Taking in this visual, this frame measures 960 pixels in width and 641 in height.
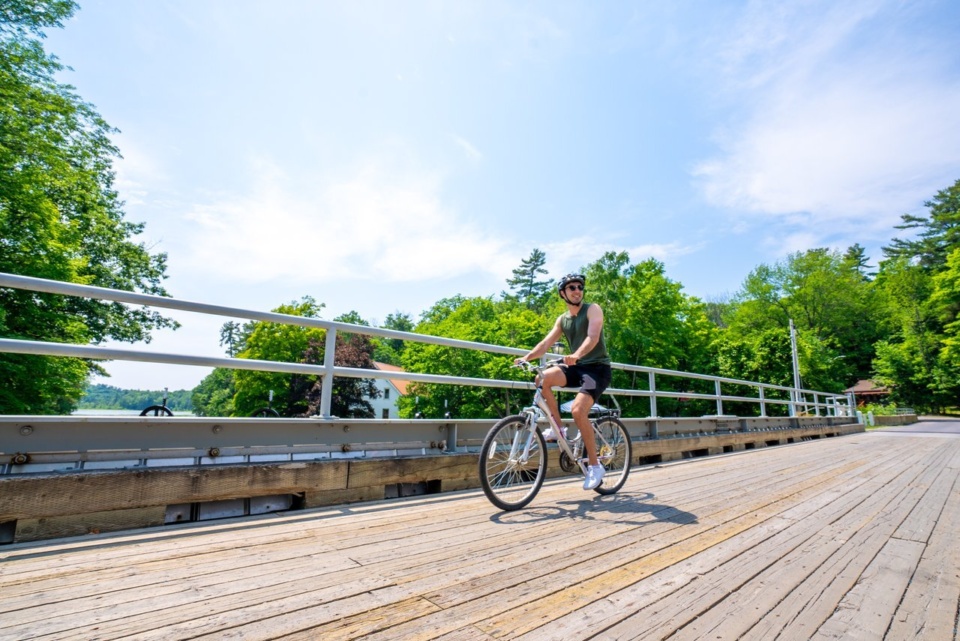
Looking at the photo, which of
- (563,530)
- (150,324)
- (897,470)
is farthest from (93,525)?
(150,324)

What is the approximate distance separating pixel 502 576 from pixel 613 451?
2839 millimetres

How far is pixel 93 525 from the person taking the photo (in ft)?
8.47

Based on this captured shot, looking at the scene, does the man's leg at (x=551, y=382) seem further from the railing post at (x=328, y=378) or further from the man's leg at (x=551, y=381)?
the railing post at (x=328, y=378)

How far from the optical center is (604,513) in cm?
340

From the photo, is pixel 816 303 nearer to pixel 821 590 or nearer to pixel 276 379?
pixel 276 379

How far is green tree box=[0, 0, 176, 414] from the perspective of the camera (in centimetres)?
1352

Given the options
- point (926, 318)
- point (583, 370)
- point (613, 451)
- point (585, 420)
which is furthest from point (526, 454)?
point (926, 318)

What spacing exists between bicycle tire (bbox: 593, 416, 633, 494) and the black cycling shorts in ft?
1.83

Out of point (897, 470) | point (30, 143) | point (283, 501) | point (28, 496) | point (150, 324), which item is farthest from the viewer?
point (150, 324)

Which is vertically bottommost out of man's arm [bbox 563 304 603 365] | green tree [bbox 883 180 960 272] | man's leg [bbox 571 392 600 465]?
man's leg [bbox 571 392 600 465]

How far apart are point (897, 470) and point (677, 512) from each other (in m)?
5.06

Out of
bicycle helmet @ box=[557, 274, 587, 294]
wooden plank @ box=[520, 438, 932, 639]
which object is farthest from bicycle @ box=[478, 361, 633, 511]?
wooden plank @ box=[520, 438, 932, 639]

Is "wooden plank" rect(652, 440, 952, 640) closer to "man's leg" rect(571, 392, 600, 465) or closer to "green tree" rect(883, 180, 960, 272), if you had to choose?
"man's leg" rect(571, 392, 600, 465)

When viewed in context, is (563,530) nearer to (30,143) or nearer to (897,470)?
(897,470)
